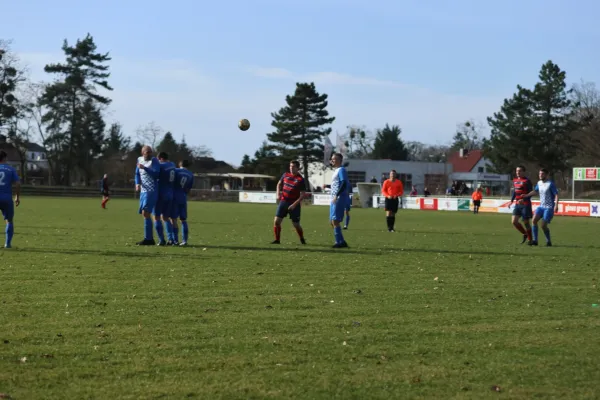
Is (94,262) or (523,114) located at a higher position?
(523,114)

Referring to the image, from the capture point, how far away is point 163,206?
50.9 ft

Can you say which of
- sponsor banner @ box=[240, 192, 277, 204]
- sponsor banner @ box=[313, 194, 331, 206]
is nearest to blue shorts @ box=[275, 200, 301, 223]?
sponsor banner @ box=[313, 194, 331, 206]

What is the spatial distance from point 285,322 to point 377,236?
13517 millimetres

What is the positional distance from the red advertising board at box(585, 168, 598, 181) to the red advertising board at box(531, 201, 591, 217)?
5594mm

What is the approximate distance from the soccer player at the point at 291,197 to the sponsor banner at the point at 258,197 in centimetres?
Result: 4674

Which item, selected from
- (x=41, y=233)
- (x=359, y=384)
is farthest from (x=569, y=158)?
(x=359, y=384)

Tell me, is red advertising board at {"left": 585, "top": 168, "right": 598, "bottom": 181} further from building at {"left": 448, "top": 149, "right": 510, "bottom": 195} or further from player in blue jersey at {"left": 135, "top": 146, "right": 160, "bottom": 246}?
building at {"left": 448, "top": 149, "right": 510, "bottom": 195}

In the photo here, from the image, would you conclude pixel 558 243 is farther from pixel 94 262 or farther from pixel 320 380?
pixel 320 380

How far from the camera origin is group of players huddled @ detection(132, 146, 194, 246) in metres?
15.2

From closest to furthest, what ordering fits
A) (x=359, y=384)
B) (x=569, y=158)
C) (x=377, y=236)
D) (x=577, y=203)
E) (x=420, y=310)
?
1. (x=359, y=384)
2. (x=420, y=310)
3. (x=377, y=236)
4. (x=577, y=203)
5. (x=569, y=158)

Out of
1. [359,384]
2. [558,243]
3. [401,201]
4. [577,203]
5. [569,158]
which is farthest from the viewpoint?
[569,158]

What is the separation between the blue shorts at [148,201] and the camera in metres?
15.1

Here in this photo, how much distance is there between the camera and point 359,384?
497 centimetres

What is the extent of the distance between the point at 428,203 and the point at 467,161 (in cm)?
6391
